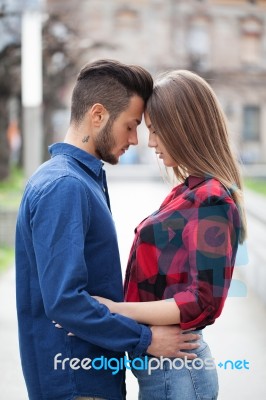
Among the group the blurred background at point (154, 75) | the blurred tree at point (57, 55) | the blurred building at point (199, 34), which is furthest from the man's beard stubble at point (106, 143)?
the blurred building at point (199, 34)

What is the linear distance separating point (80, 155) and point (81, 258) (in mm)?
349

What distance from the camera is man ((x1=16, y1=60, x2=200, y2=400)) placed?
182 centimetres

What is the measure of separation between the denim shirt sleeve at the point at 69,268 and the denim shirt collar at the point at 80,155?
0.53 ft

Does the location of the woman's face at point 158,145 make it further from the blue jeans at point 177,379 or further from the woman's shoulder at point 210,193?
the blue jeans at point 177,379

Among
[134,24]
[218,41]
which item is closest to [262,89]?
[218,41]

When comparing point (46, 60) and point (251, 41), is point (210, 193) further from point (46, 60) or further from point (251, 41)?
point (251, 41)

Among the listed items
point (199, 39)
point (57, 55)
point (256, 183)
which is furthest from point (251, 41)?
point (57, 55)

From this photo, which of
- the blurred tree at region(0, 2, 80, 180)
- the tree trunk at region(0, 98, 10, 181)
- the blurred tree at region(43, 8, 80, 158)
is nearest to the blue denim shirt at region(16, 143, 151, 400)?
the blurred tree at region(0, 2, 80, 180)

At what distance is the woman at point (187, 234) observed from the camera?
1.88m

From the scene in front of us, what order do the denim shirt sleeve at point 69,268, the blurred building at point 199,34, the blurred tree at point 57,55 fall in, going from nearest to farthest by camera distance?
the denim shirt sleeve at point 69,268 → the blurred tree at point 57,55 → the blurred building at point 199,34

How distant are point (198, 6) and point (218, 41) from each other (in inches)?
92.1

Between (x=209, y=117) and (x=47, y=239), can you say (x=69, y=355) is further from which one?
(x=209, y=117)

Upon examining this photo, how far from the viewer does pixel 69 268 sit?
5.89ft

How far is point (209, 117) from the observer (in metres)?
2.02
